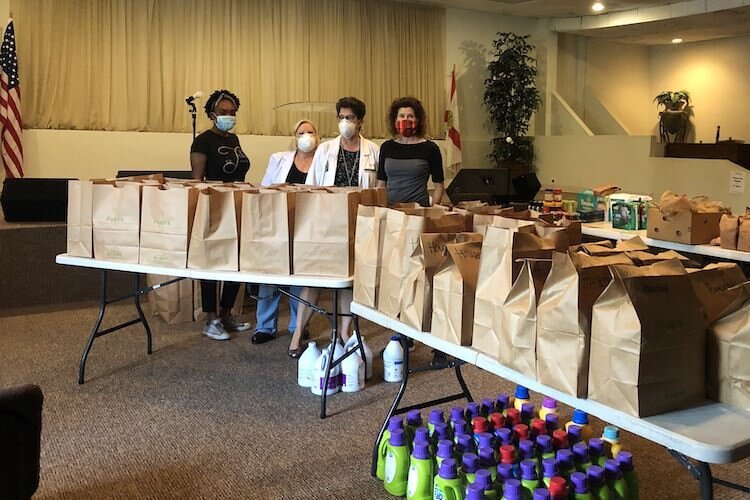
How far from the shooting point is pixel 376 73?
7324 mm

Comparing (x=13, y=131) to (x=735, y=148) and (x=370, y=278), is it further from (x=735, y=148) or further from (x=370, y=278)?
(x=735, y=148)

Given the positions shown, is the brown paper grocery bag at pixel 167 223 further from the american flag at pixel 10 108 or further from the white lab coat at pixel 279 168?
the american flag at pixel 10 108

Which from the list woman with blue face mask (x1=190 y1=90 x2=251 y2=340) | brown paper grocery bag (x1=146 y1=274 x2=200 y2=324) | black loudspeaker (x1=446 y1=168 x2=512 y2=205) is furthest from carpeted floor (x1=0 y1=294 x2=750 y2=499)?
black loudspeaker (x1=446 y1=168 x2=512 y2=205)

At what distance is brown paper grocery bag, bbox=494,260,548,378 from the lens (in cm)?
150

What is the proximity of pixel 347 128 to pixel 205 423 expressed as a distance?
71.9 inches

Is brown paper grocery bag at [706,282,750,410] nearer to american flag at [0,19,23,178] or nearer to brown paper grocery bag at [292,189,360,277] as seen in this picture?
brown paper grocery bag at [292,189,360,277]

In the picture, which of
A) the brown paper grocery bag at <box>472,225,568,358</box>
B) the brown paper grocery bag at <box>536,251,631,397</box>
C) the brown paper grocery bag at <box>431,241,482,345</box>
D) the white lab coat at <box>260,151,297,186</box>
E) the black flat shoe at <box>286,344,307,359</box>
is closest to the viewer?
the brown paper grocery bag at <box>536,251,631,397</box>

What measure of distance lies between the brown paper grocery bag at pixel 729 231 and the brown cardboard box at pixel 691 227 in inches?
4.4

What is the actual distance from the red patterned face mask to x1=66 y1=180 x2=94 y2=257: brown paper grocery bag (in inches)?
67.0

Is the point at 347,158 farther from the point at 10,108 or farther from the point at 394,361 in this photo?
the point at 10,108

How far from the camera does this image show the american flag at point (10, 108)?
5.30m

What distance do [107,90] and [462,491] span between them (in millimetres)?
5209

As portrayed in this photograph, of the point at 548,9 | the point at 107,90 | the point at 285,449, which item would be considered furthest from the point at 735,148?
the point at 285,449

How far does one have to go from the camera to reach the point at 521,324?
4.98 ft
